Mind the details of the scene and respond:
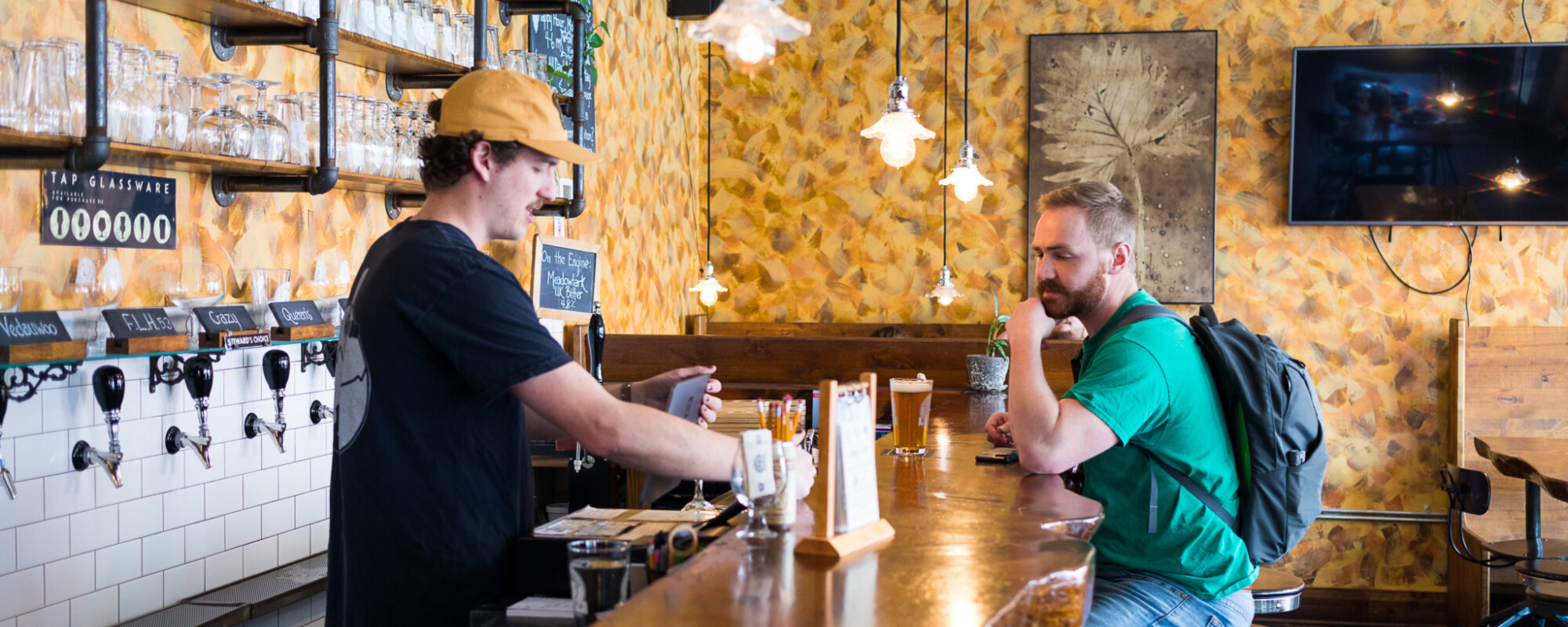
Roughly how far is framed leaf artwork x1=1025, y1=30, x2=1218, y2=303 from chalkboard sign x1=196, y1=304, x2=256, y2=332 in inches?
156

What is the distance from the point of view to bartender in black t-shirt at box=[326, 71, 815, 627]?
5.08ft

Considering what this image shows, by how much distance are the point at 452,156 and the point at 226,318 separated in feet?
3.54

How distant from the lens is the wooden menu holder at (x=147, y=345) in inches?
86.4

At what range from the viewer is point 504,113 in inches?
68.3

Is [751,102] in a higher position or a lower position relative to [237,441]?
higher

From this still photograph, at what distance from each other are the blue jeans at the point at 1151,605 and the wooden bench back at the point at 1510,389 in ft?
12.5

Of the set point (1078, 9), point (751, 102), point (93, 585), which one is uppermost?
point (1078, 9)

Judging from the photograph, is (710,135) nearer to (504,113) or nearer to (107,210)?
(107,210)

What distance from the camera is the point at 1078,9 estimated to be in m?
5.64

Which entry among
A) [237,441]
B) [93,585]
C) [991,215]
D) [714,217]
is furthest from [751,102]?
[93,585]

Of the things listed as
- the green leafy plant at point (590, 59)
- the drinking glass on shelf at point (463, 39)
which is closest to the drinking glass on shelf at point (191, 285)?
the drinking glass on shelf at point (463, 39)

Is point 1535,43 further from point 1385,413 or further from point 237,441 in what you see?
point 237,441

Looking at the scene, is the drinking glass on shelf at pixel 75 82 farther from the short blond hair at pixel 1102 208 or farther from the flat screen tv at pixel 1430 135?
the flat screen tv at pixel 1430 135

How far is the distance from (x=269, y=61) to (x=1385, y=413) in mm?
5000
